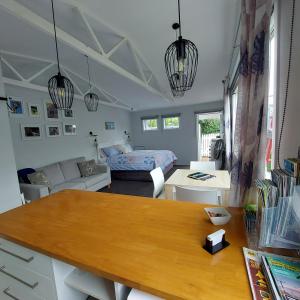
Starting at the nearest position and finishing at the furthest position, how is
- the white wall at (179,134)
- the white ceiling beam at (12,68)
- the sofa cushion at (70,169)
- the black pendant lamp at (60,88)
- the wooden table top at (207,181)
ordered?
the black pendant lamp at (60,88) < the wooden table top at (207,181) < the white ceiling beam at (12,68) < the sofa cushion at (70,169) < the white wall at (179,134)

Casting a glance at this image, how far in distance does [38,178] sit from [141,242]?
10.1 ft

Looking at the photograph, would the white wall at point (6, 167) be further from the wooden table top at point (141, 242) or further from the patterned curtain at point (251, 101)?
the patterned curtain at point (251, 101)

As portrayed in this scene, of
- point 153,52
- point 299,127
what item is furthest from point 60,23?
point 299,127

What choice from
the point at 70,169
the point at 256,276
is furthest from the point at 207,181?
the point at 70,169

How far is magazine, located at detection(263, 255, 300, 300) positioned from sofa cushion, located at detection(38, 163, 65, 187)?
3.69m

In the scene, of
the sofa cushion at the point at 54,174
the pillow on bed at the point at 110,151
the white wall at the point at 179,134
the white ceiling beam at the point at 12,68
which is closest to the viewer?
the white ceiling beam at the point at 12,68

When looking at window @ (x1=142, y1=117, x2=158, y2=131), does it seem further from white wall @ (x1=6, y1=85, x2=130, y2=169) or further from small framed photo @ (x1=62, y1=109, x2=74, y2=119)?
small framed photo @ (x1=62, y1=109, x2=74, y2=119)

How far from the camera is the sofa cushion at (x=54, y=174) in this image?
3.52 metres

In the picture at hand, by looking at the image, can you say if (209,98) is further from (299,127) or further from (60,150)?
(299,127)

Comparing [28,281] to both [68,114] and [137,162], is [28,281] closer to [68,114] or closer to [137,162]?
[137,162]

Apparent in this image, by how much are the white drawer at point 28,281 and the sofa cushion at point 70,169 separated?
116 inches

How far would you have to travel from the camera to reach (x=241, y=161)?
1.12 meters

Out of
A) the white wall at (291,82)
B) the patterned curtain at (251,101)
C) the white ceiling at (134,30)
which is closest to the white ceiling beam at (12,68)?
the white ceiling at (134,30)

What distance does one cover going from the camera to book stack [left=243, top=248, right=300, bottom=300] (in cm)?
53
